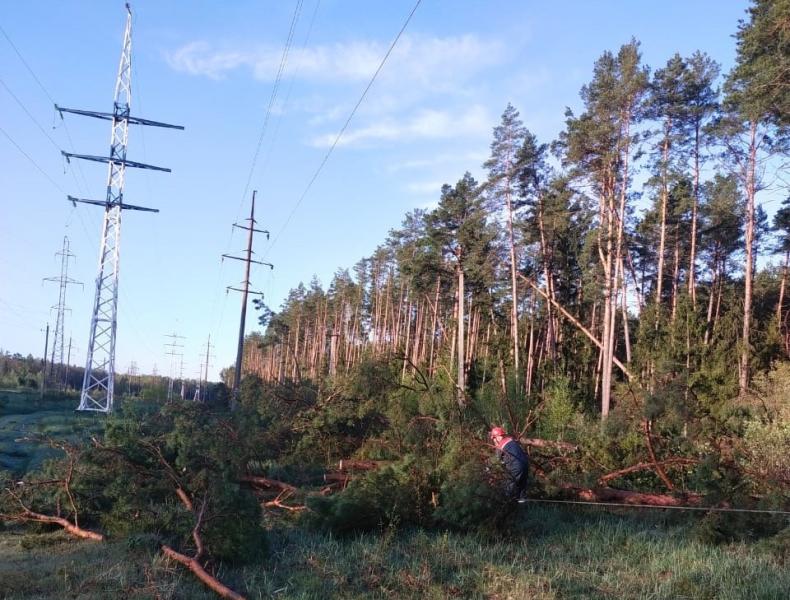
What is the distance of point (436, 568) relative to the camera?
310 inches

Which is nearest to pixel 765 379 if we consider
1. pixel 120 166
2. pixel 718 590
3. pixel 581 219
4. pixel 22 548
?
pixel 581 219

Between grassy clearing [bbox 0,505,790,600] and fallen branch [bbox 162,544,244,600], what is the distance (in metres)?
0.11

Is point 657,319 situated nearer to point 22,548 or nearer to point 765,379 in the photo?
point 765,379

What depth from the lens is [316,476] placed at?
12859 mm

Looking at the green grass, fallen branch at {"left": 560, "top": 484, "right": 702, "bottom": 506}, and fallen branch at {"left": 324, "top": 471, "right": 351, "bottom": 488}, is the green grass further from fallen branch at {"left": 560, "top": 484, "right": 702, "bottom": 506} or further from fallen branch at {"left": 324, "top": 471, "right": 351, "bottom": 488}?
fallen branch at {"left": 324, "top": 471, "right": 351, "bottom": 488}

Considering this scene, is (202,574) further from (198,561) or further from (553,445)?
(553,445)

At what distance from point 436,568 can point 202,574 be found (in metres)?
2.55

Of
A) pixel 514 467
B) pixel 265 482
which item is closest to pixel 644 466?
pixel 514 467

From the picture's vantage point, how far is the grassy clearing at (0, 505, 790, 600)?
698cm

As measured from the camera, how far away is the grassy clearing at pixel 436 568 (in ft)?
22.9

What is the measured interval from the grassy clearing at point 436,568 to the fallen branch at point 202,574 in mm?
113

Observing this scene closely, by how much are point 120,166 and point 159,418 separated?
2156 cm

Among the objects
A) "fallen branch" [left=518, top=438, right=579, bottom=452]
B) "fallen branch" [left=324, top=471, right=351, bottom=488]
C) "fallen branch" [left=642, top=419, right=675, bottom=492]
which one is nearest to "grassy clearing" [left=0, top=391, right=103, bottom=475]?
"fallen branch" [left=324, top=471, right=351, bottom=488]

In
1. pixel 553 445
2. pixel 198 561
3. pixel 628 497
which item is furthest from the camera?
pixel 553 445
